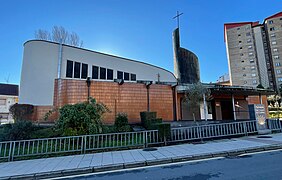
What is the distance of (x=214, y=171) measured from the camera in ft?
14.3

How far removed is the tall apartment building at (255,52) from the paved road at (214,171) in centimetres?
5565

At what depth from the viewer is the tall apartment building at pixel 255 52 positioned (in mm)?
50625

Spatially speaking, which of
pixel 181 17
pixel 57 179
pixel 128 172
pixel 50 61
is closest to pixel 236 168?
pixel 128 172

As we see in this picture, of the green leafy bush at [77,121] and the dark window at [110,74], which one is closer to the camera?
the green leafy bush at [77,121]

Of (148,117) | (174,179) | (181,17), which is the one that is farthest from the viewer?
(181,17)

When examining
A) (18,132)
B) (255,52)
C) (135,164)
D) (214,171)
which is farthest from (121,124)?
(255,52)

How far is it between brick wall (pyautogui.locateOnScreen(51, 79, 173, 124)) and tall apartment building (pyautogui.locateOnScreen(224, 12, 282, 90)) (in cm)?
4773

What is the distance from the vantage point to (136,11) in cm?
1529

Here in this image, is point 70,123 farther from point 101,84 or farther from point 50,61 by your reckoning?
point 50,61

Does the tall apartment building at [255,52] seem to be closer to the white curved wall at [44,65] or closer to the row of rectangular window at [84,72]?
the row of rectangular window at [84,72]

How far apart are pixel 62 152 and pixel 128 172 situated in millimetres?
3775

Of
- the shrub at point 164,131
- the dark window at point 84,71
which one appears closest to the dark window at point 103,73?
the dark window at point 84,71

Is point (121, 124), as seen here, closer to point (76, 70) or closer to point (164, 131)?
point (164, 131)

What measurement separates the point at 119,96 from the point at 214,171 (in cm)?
1088
